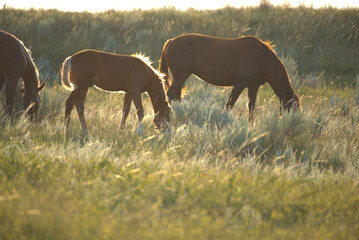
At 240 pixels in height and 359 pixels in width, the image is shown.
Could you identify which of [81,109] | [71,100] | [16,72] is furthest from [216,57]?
[16,72]

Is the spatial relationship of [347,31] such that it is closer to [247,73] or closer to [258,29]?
[258,29]

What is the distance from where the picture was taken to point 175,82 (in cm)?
823

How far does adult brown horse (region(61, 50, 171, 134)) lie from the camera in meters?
6.25

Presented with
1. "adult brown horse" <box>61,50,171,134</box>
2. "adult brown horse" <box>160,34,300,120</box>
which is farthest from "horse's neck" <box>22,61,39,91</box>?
"adult brown horse" <box>160,34,300,120</box>

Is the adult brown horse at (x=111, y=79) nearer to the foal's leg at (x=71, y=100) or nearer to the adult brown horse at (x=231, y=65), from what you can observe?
the foal's leg at (x=71, y=100)

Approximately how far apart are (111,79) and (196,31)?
13.3 meters

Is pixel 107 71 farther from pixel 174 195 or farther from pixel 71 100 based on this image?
pixel 174 195

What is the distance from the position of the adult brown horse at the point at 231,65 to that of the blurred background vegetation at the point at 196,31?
23.6 feet

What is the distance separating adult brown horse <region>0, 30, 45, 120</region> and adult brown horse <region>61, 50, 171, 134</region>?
628 mm

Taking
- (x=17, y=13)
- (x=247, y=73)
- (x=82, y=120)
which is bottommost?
(x=82, y=120)

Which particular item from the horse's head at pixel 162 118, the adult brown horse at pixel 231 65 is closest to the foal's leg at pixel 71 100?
the horse's head at pixel 162 118

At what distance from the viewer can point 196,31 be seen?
1895 centimetres

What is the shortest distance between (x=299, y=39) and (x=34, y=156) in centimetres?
1683

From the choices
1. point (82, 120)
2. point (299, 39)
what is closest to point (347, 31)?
point (299, 39)
